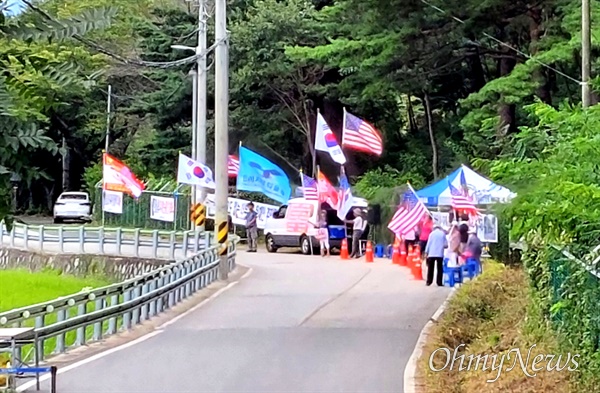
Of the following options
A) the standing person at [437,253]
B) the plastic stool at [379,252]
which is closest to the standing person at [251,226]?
the plastic stool at [379,252]

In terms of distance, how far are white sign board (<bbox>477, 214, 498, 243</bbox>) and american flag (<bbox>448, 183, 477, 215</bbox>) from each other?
401mm

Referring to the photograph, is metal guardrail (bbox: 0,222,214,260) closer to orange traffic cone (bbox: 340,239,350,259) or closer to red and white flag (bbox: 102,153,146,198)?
red and white flag (bbox: 102,153,146,198)

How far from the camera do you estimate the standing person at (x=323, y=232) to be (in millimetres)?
33406

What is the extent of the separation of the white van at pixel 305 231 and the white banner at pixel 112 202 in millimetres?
7334

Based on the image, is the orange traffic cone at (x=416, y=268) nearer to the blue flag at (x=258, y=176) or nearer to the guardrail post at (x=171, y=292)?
the blue flag at (x=258, y=176)

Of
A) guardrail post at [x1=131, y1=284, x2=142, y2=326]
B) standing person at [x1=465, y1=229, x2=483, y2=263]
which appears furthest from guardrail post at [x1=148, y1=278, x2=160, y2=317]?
standing person at [x1=465, y1=229, x2=483, y2=263]

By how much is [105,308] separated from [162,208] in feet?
85.0

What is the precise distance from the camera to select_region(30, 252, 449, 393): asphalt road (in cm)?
1180

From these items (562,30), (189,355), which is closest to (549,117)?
(189,355)

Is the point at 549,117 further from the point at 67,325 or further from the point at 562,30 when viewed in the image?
the point at 562,30

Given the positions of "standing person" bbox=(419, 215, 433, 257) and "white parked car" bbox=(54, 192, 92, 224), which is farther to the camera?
"white parked car" bbox=(54, 192, 92, 224)

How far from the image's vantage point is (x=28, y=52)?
5.27m

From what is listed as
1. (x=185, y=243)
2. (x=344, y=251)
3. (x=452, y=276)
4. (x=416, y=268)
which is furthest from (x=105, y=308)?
(x=344, y=251)

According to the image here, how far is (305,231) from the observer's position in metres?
34.6
